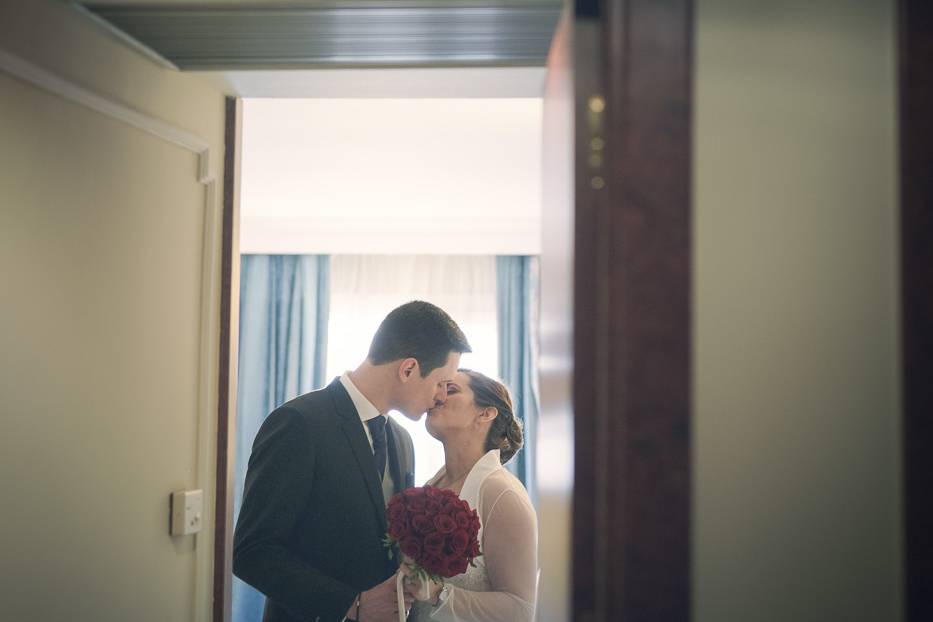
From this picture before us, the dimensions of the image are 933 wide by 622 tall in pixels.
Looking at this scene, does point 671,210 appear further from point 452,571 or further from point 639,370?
point 452,571

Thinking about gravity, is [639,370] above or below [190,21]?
below

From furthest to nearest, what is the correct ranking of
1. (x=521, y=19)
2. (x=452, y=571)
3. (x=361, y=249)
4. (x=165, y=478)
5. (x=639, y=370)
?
(x=361, y=249), (x=452, y=571), (x=165, y=478), (x=521, y=19), (x=639, y=370)

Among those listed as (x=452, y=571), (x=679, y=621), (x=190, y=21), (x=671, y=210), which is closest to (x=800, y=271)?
(x=671, y=210)

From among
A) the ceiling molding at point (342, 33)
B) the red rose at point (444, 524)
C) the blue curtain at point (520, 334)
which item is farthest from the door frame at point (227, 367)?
the blue curtain at point (520, 334)

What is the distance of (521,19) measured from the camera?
5.73ft

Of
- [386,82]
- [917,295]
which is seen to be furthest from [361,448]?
[917,295]

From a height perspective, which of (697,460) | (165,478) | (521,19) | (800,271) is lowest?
(165,478)

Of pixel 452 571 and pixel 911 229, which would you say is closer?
pixel 911 229

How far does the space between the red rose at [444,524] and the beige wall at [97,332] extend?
65 centimetres

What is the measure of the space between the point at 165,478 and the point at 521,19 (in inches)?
56.8

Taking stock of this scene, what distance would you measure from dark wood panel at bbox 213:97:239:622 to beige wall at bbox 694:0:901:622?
1.55m

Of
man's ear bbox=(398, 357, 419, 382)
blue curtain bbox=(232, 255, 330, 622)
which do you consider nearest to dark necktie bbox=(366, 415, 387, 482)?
man's ear bbox=(398, 357, 419, 382)

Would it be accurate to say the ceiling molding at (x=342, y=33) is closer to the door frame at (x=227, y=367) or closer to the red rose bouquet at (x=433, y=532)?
the door frame at (x=227, y=367)

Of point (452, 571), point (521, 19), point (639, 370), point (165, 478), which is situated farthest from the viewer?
point (452, 571)
